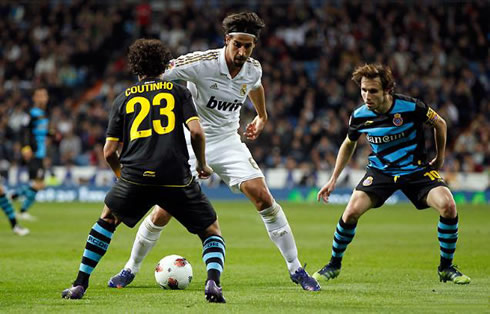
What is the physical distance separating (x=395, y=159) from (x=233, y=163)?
164 centimetres

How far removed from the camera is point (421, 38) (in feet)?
91.6

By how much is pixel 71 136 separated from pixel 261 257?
15.3m

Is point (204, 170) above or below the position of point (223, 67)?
below

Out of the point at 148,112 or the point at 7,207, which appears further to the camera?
the point at 7,207

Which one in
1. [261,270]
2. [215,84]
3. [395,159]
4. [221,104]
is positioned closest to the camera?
[215,84]

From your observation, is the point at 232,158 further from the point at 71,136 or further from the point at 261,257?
the point at 71,136

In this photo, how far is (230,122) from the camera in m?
8.26

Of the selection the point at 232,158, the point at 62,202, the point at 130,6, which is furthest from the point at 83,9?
the point at 232,158

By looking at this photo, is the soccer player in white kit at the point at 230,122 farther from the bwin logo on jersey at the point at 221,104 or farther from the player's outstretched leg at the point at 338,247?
the player's outstretched leg at the point at 338,247

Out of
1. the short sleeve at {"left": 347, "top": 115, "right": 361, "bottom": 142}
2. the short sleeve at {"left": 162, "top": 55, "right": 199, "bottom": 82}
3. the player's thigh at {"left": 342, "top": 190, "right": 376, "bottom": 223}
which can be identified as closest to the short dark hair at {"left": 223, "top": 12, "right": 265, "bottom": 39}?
the short sleeve at {"left": 162, "top": 55, "right": 199, "bottom": 82}

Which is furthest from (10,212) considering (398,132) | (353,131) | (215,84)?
(398,132)

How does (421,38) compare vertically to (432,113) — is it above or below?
below

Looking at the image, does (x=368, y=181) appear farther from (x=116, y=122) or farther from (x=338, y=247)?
(x=116, y=122)

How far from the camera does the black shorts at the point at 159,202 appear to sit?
6.64 metres
